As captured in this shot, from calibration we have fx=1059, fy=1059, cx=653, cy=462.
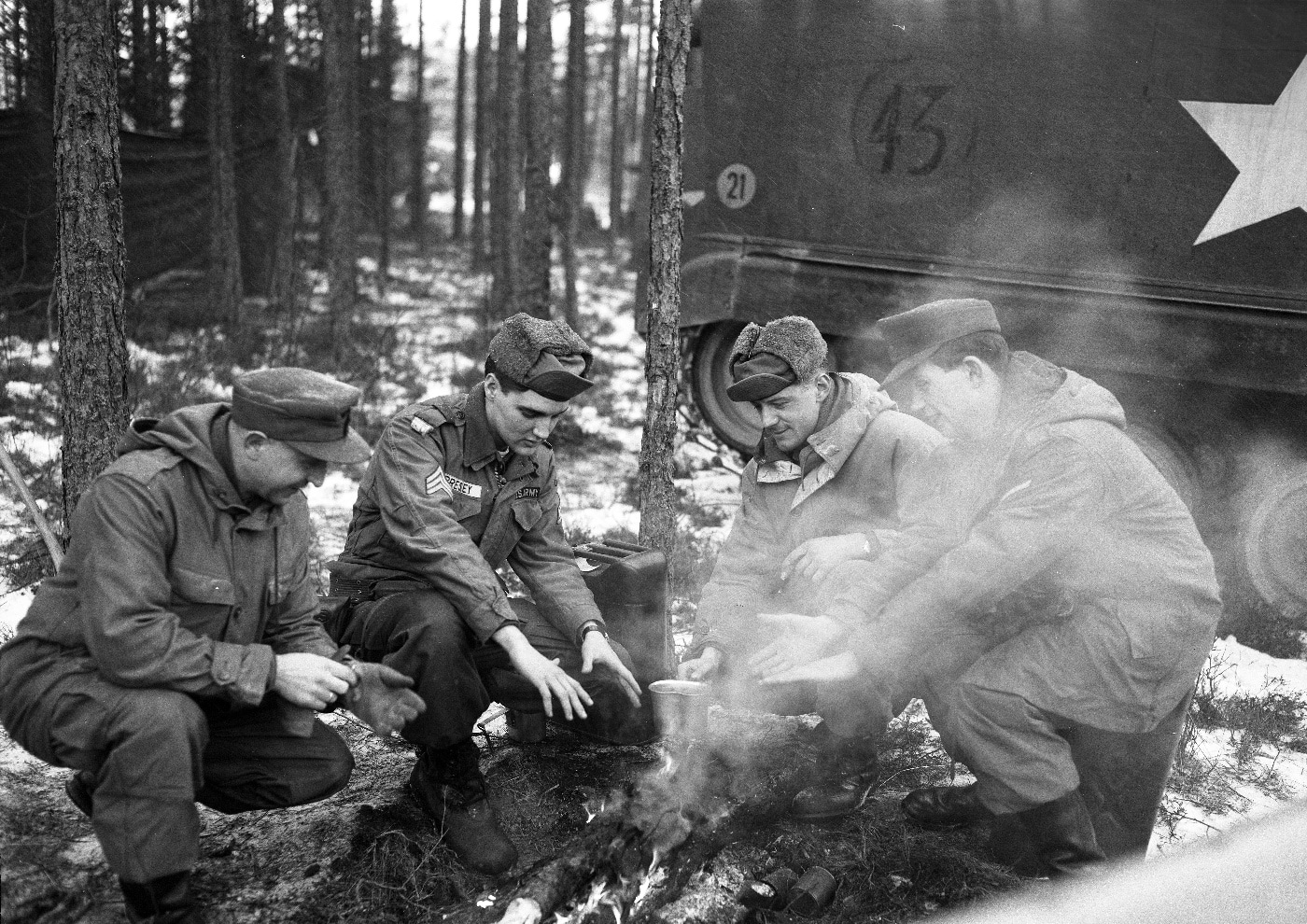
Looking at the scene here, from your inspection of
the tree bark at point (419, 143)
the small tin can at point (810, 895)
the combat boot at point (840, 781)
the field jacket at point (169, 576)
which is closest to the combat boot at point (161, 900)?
the field jacket at point (169, 576)

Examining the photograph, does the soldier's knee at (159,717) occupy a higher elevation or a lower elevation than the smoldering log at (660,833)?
higher

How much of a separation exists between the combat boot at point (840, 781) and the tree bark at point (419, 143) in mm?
20815

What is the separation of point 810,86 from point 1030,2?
4.59 ft

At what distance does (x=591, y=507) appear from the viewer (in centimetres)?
689

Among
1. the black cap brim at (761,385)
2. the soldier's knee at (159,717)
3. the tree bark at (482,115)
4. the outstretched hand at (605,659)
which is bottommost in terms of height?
the outstretched hand at (605,659)

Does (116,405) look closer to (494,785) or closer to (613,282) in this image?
(494,785)

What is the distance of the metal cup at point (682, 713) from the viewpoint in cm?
346

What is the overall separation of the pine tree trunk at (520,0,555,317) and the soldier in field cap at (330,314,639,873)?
558 cm

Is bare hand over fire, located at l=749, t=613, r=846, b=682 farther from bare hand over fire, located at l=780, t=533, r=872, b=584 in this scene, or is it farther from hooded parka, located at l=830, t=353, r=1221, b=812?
bare hand over fire, located at l=780, t=533, r=872, b=584

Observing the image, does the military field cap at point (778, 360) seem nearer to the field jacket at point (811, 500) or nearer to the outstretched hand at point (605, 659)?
the field jacket at point (811, 500)

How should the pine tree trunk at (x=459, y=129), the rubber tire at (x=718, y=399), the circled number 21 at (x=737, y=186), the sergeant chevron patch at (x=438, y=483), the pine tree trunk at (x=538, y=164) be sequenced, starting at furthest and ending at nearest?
the pine tree trunk at (x=459, y=129), the pine tree trunk at (x=538, y=164), the rubber tire at (x=718, y=399), the circled number 21 at (x=737, y=186), the sergeant chevron patch at (x=438, y=483)

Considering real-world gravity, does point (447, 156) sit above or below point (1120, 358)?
above

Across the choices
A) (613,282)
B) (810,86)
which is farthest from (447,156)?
(810,86)

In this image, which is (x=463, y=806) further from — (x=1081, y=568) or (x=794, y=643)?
(x=1081, y=568)
